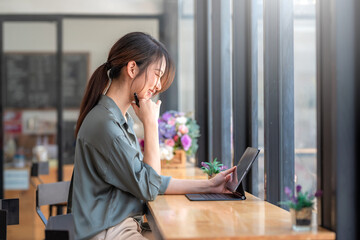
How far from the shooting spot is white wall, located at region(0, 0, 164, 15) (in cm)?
551

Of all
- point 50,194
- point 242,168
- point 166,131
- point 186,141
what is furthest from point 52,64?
point 242,168

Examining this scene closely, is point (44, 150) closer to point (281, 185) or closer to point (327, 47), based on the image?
point (281, 185)

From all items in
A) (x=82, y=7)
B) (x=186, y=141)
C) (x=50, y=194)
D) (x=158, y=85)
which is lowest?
(x=50, y=194)

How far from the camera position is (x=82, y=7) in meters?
5.62

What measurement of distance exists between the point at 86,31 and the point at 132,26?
533mm

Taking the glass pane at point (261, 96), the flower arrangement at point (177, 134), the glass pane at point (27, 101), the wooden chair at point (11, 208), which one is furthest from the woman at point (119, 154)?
the glass pane at point (27, 101)

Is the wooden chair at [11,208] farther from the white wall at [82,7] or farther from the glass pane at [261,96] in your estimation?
the white wall at [82,7]

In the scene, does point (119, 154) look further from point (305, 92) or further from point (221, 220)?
point (305, 92)

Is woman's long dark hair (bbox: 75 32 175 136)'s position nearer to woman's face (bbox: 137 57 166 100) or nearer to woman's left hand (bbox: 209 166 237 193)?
woman's face (bbox: 137 57 166 100)

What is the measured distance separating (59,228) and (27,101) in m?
4.42

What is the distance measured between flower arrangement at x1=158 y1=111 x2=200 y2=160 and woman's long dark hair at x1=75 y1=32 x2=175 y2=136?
4.31 ft

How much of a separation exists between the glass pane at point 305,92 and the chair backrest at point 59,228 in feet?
2.97

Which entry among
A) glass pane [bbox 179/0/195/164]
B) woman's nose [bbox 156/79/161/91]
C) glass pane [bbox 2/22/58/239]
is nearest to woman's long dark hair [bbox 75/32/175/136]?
woman's nose [bbox 156/79/161/91]

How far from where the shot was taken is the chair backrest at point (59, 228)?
1.33 metres
